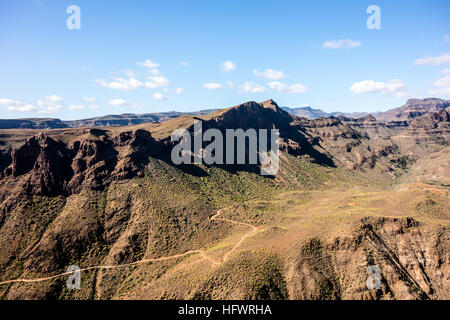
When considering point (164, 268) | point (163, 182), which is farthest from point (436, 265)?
point (163, 182)

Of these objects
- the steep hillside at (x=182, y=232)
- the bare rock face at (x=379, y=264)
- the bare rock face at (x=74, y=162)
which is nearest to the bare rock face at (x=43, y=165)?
the bare rock face at (x=74, y=162)

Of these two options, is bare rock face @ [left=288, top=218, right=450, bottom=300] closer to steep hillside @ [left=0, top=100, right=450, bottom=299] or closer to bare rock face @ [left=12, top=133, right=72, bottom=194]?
steep hillside @ [left=0, top=100, right=450, bottom=299]

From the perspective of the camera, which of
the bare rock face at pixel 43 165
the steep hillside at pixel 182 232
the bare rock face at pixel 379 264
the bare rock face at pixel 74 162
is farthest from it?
the bare rock face at pixel 74 162

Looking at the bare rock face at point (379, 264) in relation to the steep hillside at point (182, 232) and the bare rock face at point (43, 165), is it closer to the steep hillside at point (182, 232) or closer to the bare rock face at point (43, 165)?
the steep hillside at point (182, 232)

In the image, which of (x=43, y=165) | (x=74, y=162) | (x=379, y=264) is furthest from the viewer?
(x=74, y=162)

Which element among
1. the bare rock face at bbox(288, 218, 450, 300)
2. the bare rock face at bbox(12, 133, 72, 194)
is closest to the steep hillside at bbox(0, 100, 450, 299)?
the bare rock face at bbox(288, 218, 450, 300)

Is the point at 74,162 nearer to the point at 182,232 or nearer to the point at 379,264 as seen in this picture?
the point at 182,232

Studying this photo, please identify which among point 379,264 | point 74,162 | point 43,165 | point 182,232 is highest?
point 74,162

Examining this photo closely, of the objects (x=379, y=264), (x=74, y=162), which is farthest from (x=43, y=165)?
(x=379, y=264)
